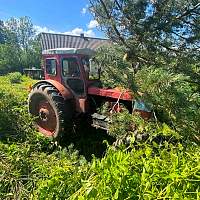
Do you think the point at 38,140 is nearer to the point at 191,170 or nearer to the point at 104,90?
the point at 104,90

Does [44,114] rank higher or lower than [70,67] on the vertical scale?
lower

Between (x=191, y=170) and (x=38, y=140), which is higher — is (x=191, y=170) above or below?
above

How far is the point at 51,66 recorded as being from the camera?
686 centimetres

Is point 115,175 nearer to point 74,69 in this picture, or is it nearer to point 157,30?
point 157,30

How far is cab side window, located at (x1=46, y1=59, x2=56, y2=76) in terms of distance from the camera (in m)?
6.78

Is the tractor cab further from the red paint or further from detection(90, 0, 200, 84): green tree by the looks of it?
detection(90, 0, 200, 84): green tree

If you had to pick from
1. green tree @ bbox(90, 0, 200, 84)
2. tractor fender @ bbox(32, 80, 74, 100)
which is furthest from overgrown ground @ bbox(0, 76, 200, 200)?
tractor fender @ bbox(32, 80, 74, 100)

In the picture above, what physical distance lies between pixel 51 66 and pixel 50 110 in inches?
32.7

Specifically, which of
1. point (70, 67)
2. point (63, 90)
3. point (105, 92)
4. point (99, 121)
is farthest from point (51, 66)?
point (99, 121)

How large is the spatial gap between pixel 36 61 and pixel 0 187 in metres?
45.1

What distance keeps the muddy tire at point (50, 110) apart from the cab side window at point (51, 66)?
240mm

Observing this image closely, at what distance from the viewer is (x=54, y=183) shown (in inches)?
102

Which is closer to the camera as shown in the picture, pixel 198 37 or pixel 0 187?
pixel 0 187

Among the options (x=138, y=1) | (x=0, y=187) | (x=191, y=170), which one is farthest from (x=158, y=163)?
(x=138, y=1)
